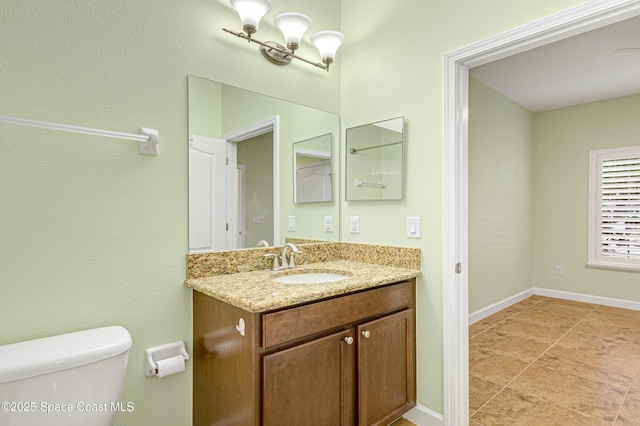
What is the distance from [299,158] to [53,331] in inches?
57.3

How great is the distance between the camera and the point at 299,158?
219 centimetres

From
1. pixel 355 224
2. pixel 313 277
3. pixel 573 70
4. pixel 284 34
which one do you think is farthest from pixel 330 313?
pixel 573 70

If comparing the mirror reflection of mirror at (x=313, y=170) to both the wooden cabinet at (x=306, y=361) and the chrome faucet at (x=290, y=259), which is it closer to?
the chrome faucet at (x=290, y=259)

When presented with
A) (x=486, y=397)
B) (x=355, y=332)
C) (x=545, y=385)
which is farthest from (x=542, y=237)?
(x=355, y=332)

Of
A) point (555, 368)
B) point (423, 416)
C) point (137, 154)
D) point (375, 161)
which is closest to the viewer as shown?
point (137, 154)

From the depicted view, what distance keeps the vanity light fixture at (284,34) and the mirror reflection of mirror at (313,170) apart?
0.46 m

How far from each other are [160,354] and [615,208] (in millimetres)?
5076

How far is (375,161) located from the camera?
7.04ft

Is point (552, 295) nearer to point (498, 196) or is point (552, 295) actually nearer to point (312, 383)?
point (498, 196)

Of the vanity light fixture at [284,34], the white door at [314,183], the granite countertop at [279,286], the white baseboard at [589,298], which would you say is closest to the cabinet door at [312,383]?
the granite countertop at [279,286]

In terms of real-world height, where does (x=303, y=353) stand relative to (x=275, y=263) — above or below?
below

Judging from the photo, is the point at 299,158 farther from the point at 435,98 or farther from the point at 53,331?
the point at 53,331

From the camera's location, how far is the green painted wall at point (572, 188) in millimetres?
4184

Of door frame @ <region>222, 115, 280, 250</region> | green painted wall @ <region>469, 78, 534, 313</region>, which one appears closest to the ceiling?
green painted wall @ <region>469, 78, 534, 313</region>
